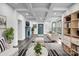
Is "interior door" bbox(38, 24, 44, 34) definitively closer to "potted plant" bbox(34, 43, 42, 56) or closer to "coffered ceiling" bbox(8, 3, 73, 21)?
"coffered ceiling" bbox(8, 3, 73, 21)

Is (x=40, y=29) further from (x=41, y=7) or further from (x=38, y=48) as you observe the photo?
(x=38, y=48)

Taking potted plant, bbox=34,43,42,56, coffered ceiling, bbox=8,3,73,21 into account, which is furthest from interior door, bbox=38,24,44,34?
potted plant, bbox=34,43,42,56

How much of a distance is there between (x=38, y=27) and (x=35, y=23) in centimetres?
90

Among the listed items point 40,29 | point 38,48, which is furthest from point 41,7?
point 40,29

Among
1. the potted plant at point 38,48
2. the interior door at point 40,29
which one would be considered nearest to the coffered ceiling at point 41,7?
the potted plant at point 38,48

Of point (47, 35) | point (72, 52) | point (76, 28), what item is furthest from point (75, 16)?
point (47, 35)

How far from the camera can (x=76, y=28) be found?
470 cm

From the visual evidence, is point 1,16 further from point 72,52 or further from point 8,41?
point 72,52

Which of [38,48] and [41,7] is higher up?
[41,7]

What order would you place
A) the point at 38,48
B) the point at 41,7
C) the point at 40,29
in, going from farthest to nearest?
the point at 40,29 < the point at 41,7 < the point at 38,48

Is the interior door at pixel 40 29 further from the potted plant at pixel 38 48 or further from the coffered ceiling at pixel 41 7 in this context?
the potted plant at pixel 38 48

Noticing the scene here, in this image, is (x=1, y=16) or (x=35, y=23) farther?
(x=35, y=23)

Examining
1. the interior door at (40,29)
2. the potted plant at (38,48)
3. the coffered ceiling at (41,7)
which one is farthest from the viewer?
the interior door at (40,29)

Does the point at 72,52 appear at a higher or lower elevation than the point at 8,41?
lower
